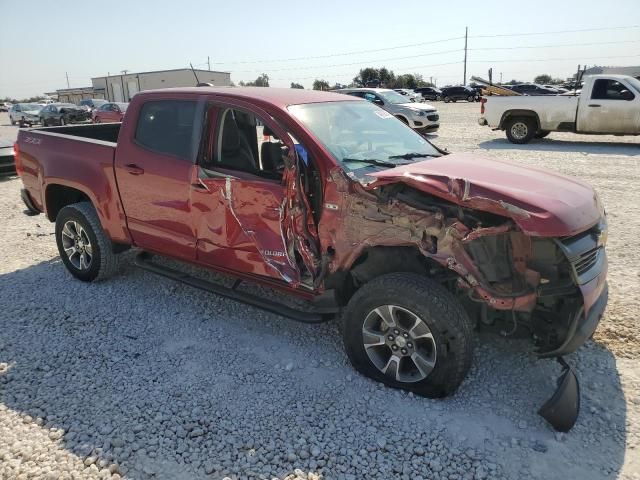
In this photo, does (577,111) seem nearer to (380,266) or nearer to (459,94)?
(380,266)

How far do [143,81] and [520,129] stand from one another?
60653 millimetres

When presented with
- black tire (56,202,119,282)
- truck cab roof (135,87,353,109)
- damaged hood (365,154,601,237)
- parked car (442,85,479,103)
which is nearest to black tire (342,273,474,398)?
damaged hood (365,154,601,237)

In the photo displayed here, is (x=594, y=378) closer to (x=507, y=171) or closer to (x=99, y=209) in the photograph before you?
(x=507, y=171)

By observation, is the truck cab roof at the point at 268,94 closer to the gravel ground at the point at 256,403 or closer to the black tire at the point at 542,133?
the gravel ground at the point at 256,403

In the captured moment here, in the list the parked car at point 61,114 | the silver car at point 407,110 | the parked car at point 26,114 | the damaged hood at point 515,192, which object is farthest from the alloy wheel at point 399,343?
the parked car at point 26,114

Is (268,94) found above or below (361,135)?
above

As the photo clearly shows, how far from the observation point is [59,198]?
5262mm

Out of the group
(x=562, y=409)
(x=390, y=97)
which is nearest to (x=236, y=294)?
(x=562, y=409)

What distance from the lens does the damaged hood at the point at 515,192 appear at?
264cm

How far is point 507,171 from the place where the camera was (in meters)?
3.34

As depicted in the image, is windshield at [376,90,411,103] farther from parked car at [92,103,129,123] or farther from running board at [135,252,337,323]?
running board at [135,252,337,323]

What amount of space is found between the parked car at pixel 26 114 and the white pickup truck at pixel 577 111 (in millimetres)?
26929

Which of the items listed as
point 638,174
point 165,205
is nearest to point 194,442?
point 165,205

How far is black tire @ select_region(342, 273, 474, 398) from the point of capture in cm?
291
